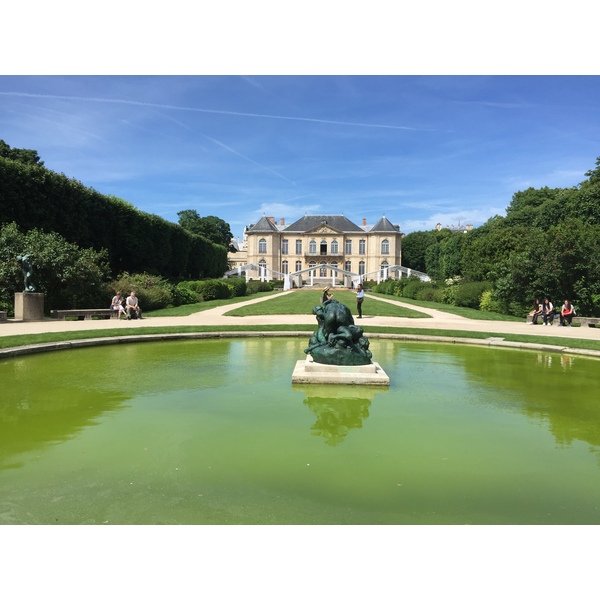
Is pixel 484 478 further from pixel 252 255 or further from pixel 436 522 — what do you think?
pixel 252 255

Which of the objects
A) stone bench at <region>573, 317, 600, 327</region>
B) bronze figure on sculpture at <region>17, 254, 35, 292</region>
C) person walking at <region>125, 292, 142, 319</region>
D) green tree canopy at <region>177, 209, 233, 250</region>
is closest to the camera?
bronze figure on sculpture at <region>17, 254, 35, 292</region>

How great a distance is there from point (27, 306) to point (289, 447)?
12.3m

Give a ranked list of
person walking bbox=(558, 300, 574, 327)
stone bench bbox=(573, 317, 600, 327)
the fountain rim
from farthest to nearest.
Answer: stone bench bbox=(573, 317, 600, 327) → person walking bbox=(558, 300, 574, 327) → the fountain rim

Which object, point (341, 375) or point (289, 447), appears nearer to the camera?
point (289, 447)

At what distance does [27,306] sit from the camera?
44.0 ft

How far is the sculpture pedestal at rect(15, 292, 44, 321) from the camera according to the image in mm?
13336

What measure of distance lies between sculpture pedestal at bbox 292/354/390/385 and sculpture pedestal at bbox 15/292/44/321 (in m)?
10.5

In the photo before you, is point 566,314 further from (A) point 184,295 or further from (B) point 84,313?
(A) point 184,295

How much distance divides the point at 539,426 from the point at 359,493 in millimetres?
2470

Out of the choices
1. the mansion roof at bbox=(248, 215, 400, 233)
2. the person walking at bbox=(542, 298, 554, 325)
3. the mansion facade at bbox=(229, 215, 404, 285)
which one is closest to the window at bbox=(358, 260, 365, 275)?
the mansion facade at bbox=(229, 215, 404, 285)

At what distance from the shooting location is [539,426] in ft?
15.0

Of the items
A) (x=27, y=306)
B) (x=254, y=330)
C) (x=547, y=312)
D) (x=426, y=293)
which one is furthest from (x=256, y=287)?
(x=254, y=330)

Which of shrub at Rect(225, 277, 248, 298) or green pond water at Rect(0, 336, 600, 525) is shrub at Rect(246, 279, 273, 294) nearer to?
shrub at Rect(225, 277, 248, 298)

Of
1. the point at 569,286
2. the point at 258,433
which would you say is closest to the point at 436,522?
the point at 258,433
